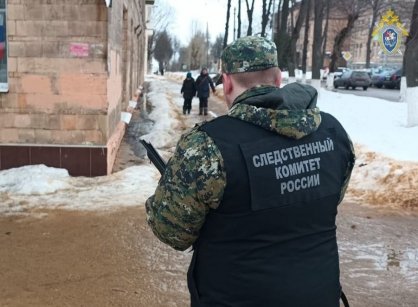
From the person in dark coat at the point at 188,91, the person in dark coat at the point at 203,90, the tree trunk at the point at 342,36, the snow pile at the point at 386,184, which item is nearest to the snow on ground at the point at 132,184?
the snow pile at the point at 386,184

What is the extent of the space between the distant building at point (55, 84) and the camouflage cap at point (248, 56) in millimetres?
6258

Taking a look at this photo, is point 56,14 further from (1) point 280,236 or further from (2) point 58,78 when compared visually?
(1) point 280,236

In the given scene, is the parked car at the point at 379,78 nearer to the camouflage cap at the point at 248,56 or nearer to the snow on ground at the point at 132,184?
the snow on ground at the point at 132,184

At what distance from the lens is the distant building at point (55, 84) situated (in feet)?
25.3

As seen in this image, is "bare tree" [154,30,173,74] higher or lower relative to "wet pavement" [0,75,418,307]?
higher

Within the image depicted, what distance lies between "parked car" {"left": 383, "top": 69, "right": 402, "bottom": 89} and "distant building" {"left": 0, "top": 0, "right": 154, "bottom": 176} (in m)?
32.0

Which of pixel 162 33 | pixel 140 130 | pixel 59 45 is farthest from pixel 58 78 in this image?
pixel 162 33

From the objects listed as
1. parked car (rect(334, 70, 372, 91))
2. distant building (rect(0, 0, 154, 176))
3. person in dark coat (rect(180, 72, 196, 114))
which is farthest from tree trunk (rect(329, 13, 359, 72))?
distant building (rect(0, 0, 154, 176))

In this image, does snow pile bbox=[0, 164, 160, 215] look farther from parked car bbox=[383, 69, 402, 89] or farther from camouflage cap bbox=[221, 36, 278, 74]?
parked car bbox=[383, 69, 402, 89]

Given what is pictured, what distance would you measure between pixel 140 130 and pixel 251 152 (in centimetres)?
1211

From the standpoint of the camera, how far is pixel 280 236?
171 centimetres

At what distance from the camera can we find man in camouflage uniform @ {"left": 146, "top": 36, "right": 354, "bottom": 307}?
165cm

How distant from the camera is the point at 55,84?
307 inches

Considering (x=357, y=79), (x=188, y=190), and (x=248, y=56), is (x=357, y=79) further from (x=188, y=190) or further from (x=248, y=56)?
(x=188, y=190)
